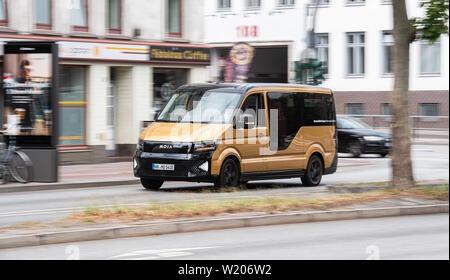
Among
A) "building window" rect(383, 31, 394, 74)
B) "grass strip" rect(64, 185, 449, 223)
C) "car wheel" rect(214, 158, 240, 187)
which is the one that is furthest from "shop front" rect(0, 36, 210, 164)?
"building window" rect(383, 31, 394, 74)

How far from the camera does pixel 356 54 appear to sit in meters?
51.9

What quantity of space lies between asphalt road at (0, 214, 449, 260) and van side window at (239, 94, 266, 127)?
611cm

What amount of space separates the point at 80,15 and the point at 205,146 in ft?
35.5

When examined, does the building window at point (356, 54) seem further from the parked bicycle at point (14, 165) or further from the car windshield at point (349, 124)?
the parked bicycle at point (14, 165)

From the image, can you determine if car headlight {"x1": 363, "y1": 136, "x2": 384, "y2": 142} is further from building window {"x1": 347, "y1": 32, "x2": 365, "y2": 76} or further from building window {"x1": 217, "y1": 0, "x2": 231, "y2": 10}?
building window {"x1": 217, "y1": 0, "x2": 231, "y2": 10}

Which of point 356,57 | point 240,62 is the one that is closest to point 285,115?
point 240,62

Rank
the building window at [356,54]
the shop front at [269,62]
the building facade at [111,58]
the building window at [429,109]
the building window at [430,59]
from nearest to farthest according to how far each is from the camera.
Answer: the building facade at [111,58]
the building window at [429,109]
the building window at [430,59]
the building window at [356,54]
the shop front at [269,62]

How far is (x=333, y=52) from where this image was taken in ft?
172

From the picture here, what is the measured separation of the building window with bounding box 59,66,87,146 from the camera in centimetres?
2527

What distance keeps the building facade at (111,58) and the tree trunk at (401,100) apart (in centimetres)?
1201

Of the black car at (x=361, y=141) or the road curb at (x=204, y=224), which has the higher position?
the black car at (x=361, y=141)

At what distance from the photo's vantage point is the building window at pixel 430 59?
49156mm

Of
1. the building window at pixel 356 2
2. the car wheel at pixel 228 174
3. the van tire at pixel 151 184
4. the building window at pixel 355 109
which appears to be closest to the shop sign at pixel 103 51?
the van tire at pixel 151 184

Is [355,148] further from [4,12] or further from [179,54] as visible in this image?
[4,12]
